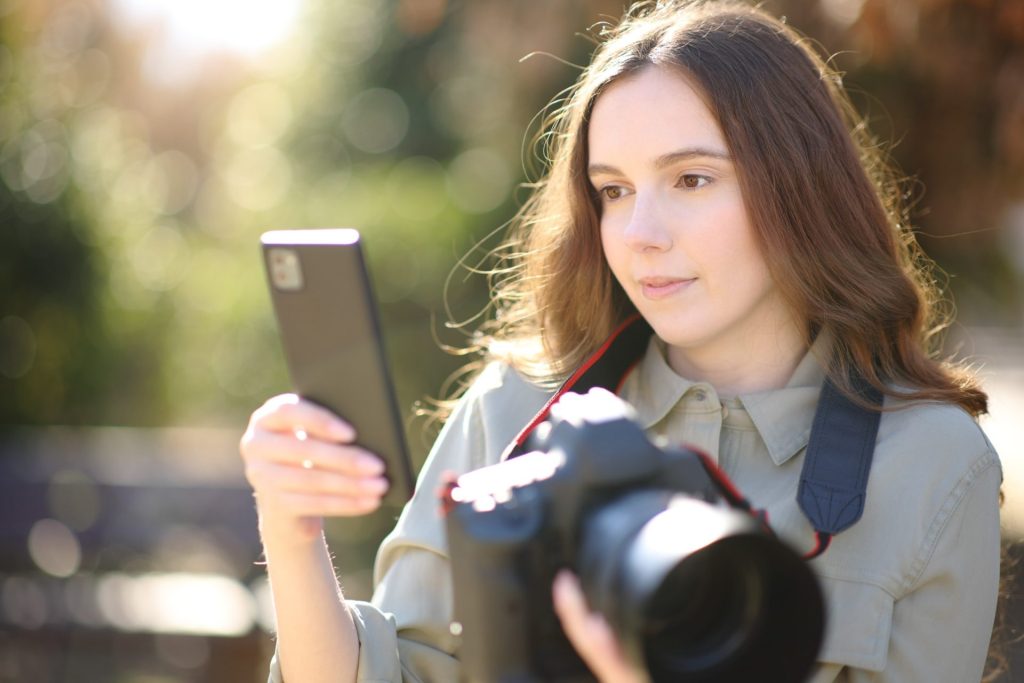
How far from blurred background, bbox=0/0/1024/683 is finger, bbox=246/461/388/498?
2255 millimetres

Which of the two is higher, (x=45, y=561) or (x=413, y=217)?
(x=413, y=217)

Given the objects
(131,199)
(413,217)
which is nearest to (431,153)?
(413,217)

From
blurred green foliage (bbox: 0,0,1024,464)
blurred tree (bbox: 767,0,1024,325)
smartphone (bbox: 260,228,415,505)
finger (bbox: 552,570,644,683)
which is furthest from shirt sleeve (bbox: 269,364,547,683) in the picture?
blurred green foliage (bbox: 0,0,1024,464)

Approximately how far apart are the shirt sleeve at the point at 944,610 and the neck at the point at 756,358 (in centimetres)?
38

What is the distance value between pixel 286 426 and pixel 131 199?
13.8ft

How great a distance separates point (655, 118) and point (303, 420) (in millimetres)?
805

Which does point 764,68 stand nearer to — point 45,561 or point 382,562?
point 382,562

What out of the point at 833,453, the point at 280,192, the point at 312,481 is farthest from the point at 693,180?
the point at 280,192

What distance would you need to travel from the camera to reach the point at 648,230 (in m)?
1.88

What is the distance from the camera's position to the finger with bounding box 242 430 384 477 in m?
1.50

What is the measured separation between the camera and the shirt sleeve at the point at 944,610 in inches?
69.6

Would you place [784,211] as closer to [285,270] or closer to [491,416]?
[491,416]

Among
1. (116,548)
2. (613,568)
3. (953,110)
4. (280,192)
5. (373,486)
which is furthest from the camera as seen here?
(280,192)

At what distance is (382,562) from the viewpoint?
212 centimetres
